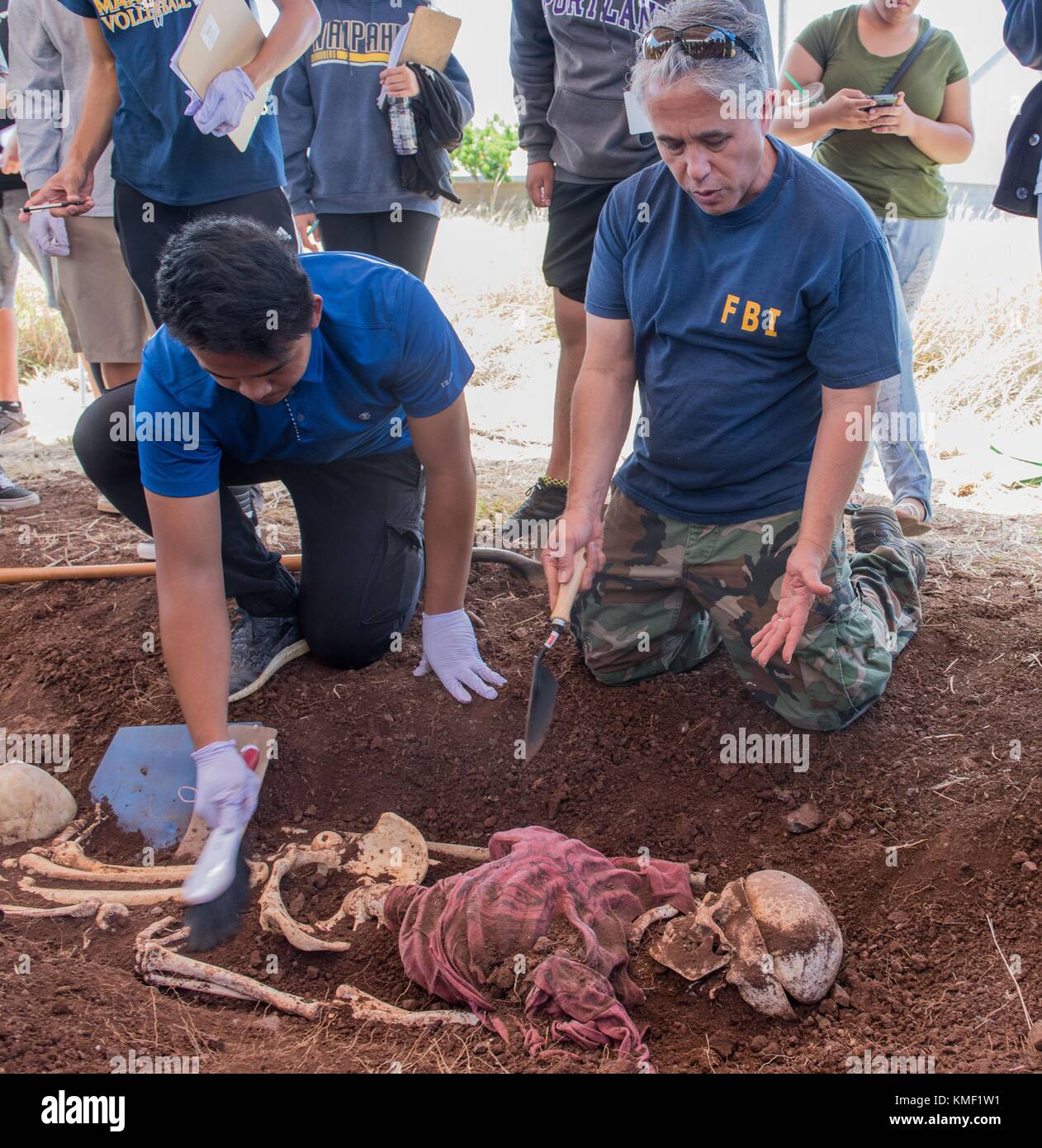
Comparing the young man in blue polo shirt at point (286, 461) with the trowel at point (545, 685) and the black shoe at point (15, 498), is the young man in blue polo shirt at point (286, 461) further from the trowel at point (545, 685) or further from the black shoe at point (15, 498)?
the black shoe at point (15, 498)

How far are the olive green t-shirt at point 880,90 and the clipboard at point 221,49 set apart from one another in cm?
191

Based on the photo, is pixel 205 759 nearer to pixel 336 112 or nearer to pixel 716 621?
pixel 716 621

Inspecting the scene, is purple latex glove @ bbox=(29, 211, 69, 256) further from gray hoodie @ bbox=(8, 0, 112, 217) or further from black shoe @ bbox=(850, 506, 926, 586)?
black shoe @ bbox=(850, 506, 926, 586)

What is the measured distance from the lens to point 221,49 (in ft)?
9.07

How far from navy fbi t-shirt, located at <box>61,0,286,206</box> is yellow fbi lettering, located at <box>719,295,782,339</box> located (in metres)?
1.58

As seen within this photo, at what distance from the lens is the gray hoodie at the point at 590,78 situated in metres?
3.04

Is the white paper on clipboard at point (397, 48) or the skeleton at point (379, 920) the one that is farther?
the white paper on clipboard at point (397, 48)

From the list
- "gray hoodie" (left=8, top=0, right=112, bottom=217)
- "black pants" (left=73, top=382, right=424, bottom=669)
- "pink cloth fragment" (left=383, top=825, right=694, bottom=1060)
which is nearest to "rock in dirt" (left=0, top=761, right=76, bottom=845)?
"black pants" (left=73, top=382, right=424, bottom=669)

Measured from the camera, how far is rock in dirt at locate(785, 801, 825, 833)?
7.50 ft

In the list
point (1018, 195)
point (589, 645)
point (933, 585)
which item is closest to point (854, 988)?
point (589, 645)

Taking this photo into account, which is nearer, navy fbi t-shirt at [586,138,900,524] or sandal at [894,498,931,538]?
navy fbi t-shirt at [586,138,900,524]

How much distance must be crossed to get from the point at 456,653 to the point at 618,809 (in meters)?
0.67

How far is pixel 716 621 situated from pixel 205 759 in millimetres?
1319

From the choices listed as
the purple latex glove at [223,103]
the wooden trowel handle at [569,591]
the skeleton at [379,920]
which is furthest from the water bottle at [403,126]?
the skeleton at [379,920]
